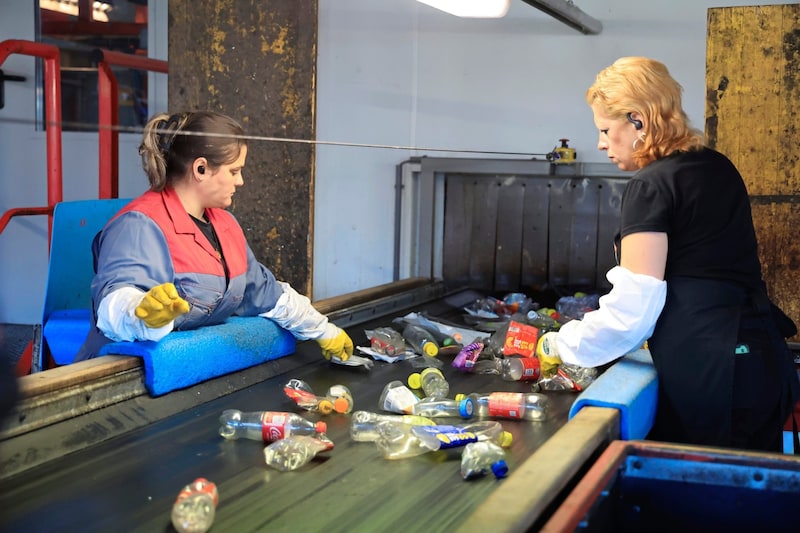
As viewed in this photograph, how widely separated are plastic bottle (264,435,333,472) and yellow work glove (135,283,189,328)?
49cm

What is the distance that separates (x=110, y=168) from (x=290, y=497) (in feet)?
12.0

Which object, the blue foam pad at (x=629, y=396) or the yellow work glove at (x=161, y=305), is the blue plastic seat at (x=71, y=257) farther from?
the blue foam pad at (x=629, y=396)

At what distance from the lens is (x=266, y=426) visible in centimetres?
243

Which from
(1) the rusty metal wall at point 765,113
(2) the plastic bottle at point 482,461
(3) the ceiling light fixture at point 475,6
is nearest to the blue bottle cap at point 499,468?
(2) the plastic bottle at point 482,461

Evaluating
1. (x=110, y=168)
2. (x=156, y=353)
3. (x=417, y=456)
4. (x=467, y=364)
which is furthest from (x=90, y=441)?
(x=110, y=168)

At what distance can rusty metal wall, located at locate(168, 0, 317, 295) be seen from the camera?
12.7 feet

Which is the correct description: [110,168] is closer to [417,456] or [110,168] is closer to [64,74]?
[64,74]

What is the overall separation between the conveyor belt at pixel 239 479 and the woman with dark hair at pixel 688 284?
366mm

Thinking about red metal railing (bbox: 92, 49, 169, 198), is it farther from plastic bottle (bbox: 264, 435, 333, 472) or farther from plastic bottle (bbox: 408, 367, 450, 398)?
plastic bottle (bbox: 264, 435, 333, 472)

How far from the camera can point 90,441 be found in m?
2.36

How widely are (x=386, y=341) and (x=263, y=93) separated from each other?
1.23 metres

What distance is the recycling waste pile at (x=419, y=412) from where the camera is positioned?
225 centimetres

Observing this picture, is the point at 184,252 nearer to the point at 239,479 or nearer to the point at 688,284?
the point at 239,479

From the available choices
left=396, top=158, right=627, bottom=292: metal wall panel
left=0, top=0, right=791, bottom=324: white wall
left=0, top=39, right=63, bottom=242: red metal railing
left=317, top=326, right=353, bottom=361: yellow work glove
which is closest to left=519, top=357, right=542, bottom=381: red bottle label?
left=317, top=326, right=353, bottom=361: yellow work glove
